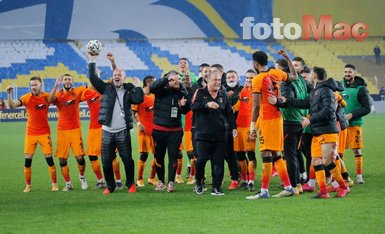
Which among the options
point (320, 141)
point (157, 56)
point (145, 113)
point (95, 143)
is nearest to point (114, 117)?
point (95, 143)

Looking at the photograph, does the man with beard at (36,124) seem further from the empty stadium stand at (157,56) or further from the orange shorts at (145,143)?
the empty stadium stand at (157,56)

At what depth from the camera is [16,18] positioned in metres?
51.1

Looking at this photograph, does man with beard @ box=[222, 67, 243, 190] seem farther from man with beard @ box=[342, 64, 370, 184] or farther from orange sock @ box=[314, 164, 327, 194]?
orange sock @ box=[314, 164, 327, 194]

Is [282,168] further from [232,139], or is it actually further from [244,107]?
[244,107]

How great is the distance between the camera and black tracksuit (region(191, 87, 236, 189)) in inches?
510

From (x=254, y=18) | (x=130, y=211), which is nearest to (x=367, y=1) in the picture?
(x=254, y=18)

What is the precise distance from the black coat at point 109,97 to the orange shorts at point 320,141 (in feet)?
10.8

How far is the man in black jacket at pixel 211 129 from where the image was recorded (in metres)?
12.9

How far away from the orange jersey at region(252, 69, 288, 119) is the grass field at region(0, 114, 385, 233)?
133 centimetres

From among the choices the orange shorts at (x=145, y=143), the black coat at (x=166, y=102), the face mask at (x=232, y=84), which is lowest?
the orange shorts at (x=145, y=143)

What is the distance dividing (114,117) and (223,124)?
1.92 meters

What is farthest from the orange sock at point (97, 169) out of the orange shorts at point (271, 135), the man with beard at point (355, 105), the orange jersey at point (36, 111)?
the man with beard at point (355, 105)

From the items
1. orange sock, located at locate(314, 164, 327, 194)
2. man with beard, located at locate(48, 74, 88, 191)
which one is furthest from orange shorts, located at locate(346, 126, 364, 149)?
man with beard, located at locate(48, 74, 88, 191)

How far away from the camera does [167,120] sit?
13.9 metres
